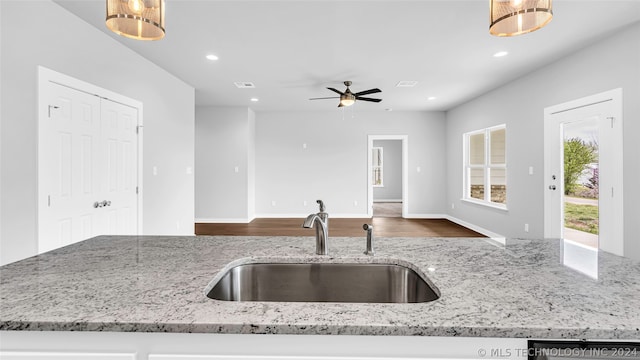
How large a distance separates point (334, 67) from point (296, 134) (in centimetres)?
327

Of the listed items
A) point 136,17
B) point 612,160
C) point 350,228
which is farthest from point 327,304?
point 350,228

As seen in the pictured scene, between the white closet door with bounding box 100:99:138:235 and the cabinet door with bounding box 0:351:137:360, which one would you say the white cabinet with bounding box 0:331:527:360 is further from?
the white closet door with bounding box 100:99:138:235

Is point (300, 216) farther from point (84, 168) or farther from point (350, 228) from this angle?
point (84, 168)

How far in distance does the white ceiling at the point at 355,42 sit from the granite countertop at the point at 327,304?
7.28 feet

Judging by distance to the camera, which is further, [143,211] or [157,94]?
[157,94]

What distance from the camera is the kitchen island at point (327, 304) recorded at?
2.36ft

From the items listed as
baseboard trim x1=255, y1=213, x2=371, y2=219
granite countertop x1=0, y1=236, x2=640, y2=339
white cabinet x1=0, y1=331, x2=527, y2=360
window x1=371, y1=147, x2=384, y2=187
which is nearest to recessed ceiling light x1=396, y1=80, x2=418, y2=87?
baseboard trim x1=255, y1=213, x2=371, y2=219

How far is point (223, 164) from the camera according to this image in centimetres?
670

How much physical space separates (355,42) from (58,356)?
3.37 metres

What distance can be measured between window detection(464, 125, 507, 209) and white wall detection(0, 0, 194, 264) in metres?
5.38

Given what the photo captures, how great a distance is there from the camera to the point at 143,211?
381cm

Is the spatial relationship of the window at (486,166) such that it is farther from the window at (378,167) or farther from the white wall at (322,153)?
the window at (378,167)

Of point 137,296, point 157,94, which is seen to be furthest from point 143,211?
point 137,296

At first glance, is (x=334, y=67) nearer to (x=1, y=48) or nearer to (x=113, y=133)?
(x=113, y=133)
